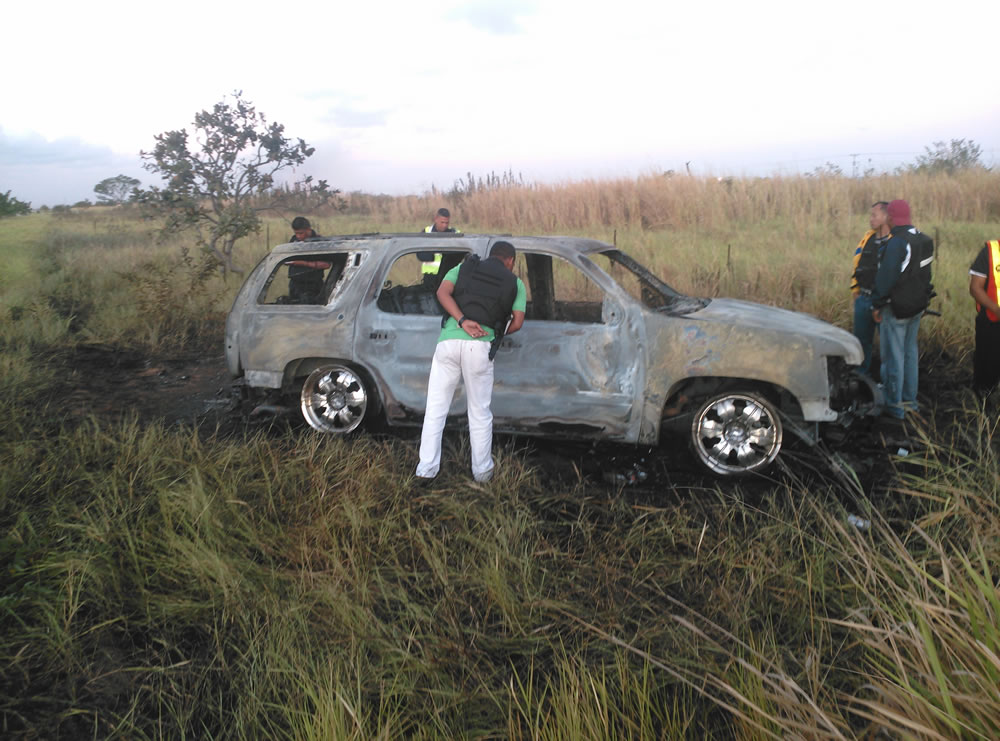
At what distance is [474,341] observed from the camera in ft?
15.8

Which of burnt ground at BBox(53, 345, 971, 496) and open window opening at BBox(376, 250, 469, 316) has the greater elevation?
open window opening at BBox(376, 250, 469, 316)

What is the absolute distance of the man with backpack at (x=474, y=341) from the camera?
4.73 m

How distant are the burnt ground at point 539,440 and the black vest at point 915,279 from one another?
936 mm

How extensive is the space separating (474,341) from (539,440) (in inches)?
57.6

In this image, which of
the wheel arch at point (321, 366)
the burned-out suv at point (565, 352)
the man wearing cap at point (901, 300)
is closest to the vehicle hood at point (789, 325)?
the burned-out suv at point (565, 352)

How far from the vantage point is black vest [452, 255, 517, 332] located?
472cm

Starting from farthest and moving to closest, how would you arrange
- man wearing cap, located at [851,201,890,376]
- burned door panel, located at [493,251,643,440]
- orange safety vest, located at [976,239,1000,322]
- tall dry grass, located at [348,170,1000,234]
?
tall dry grass, located at [348,170,1000,234]
man wearing cap, located at [851,201,890,376]
orange safety vest, located at [976,239,1000,322]
burned door panel, located at [493,251,643,440]

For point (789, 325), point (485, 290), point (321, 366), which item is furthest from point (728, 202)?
point (485, 290)

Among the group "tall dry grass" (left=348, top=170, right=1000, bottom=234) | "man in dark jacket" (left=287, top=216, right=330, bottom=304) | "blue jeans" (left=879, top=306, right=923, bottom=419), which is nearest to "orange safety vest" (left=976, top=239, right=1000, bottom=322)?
"blue jeans" (left=879, top=306, right=923, bottom=419)

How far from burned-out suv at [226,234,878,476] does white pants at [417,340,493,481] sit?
51 centimetres

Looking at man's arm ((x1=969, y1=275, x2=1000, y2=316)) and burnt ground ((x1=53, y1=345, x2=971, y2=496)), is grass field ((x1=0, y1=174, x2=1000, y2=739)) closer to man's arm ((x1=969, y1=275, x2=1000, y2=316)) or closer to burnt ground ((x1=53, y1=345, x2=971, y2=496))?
burnt ground ((x1=53, y1=345, x2=971, y2=496))

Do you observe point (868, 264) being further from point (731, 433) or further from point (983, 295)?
point (731, 433)

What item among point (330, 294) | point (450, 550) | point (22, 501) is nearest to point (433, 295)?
point (330, 294)

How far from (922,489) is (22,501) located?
17.0 ft
